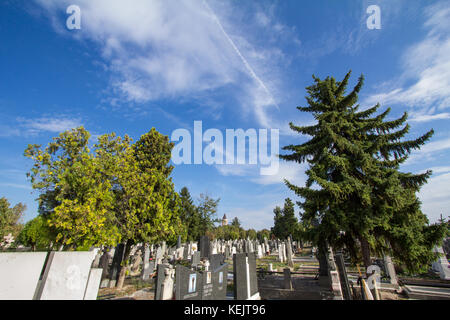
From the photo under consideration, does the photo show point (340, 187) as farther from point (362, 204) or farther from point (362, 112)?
point (362, 112)

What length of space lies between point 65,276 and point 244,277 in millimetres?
5386

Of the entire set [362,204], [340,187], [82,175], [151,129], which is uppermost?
[151,129]

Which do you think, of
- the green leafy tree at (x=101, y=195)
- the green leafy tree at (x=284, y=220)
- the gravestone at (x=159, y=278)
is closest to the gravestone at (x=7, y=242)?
the green leafy tree at (x=101, y=195)

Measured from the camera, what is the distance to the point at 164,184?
12.8 metres

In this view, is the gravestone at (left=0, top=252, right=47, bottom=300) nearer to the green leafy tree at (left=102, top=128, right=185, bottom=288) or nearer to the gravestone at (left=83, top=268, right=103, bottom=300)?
the gravestone at (left=83, top=268, right=103, bottom=300)

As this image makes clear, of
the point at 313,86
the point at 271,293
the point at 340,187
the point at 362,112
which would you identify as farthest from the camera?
the point at 313,86

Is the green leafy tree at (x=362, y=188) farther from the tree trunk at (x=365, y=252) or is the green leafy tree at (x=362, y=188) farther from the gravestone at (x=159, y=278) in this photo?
the gravestone at (x=159, y=278)

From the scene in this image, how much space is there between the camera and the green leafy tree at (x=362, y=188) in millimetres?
7699

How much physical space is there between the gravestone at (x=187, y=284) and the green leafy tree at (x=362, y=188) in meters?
5.85

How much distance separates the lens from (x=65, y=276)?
4922mm

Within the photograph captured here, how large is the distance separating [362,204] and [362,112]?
5309mm

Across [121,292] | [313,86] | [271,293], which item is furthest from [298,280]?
[313,86]
